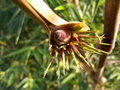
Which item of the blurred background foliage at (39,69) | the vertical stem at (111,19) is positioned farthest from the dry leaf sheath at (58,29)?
the blurred background foliage at (39,69)

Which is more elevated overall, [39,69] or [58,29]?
[58,29]

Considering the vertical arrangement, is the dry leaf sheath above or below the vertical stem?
above

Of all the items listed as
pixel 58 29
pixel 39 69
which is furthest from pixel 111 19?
pixel 39 69

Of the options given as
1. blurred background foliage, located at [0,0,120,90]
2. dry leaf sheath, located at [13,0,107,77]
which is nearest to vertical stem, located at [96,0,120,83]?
dry leaf sheath, located at [13,0,107,77]

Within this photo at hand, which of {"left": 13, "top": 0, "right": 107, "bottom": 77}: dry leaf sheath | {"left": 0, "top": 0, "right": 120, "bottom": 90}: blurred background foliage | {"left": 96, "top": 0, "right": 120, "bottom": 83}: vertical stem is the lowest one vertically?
{"left": 0, "top": 0, "right": 120, "bottom": 90}: blurred background foliage

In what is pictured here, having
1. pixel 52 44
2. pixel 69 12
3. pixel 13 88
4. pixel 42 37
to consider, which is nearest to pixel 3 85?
pixel 13 88

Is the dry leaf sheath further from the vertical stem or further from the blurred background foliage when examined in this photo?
the blurred background foliage

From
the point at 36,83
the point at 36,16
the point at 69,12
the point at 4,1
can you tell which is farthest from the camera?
the point at 4,1

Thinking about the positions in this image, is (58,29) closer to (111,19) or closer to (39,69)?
(111,19)

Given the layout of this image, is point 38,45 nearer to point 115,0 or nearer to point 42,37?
point 42,37

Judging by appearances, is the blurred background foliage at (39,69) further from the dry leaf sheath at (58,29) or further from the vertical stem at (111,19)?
the dry leaf sheath at (58,29)

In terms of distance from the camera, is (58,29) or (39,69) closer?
(58,29)
